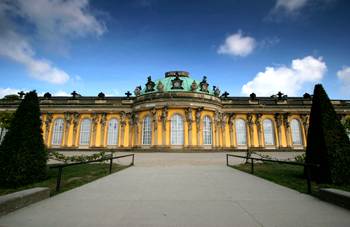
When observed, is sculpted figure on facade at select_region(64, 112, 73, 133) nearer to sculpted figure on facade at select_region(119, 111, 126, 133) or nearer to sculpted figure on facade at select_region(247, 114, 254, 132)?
sculpted figure on facade at select_region(119, 111, 126, 133)

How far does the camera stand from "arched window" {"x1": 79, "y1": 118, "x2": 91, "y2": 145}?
3250 cm

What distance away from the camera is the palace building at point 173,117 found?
30078mm

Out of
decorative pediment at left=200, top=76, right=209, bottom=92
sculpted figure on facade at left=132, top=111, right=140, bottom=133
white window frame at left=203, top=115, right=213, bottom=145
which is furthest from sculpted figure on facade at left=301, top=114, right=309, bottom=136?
sculpted figure on facade at left=132, top=111, right=140, bottom=133

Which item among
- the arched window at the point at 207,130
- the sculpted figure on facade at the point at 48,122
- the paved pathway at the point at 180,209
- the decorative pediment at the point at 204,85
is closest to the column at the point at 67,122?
the sculpted figure on facade at the point at 48,122

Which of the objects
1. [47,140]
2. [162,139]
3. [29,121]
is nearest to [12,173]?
[29,121]

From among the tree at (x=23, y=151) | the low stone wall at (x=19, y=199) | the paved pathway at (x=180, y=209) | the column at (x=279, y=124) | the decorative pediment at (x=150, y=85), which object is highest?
the decorative pediment at (x=150, y=85)

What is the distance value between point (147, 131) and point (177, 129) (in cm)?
511

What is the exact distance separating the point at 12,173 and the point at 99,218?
4.77 meters

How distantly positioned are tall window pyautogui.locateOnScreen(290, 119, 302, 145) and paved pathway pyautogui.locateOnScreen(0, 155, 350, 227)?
32341mm

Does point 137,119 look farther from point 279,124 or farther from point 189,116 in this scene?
point 279,124

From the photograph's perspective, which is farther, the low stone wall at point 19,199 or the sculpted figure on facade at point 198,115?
the sculpted figure on facade at point 198,115

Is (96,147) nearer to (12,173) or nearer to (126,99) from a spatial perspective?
(126,99)

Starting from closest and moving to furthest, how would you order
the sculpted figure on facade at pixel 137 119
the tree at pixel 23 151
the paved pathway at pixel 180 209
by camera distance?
the paved pathway at pixel 180 209, the tree at pixel 23 151, the sculpted figure on facade at pixel 137 119

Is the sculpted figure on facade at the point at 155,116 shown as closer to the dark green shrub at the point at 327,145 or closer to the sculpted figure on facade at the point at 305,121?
the dark green shrub at the point at 327,145
